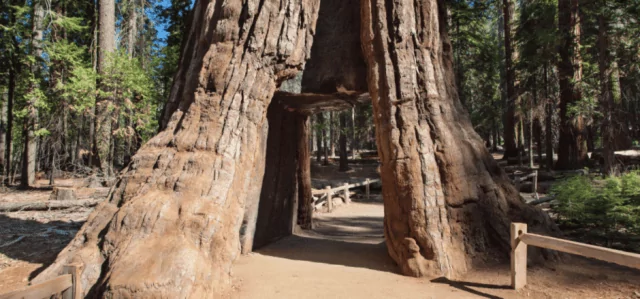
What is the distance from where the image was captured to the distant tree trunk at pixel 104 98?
41.0 ft

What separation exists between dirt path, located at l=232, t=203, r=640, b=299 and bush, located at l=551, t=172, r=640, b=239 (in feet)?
3.62

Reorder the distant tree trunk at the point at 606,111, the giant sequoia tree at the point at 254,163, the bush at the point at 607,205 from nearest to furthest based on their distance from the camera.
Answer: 1. the giant sequoia tree at the point at 254,163
2. the bush at the point at 607,205
3. the distant tree trunk at the point at 606,111

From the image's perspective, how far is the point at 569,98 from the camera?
52.4 feet

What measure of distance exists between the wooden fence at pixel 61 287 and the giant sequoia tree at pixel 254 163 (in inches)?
12.1

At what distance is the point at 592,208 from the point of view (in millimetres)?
6828

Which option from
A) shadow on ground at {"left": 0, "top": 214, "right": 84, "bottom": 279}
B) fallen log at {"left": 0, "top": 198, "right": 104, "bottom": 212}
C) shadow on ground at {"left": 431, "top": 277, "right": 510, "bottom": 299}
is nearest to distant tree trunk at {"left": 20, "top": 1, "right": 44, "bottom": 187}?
fallen log at {"left": 0, "top": 198, "right": 104, "bottom": 212}

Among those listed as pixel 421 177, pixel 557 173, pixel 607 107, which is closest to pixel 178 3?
pixel 421 177

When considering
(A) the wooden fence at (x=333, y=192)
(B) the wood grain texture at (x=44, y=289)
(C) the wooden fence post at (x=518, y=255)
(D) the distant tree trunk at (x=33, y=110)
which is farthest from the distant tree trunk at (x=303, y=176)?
(D) the distant tree trunk at (x=33, y=110)

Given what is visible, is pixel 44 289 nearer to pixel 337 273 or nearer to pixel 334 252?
pixel 337 273

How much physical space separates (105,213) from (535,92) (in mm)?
19220

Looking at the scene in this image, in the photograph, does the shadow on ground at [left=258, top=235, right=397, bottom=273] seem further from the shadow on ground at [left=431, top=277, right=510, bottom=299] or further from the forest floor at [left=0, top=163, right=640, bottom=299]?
the shadow on ground at [left=431, top=277, right=510, bottom=299]

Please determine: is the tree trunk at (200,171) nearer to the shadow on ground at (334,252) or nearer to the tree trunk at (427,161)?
the tree trunk at (427,161)

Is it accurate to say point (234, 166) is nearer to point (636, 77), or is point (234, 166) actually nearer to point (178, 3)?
point (178, 3)

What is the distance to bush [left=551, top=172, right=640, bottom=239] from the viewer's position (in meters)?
6.41
